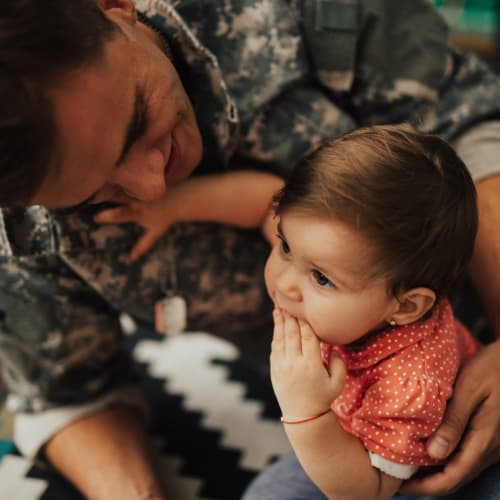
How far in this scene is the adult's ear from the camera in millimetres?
671

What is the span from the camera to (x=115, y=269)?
85cm

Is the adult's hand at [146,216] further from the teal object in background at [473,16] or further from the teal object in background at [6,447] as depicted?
the teal object in background at [473,16]

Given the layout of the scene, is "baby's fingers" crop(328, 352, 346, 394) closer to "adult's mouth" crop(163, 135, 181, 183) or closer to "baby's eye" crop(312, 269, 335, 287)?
"baby's eye" crop(312, 269, 335, 287)

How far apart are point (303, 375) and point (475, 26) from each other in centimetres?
176

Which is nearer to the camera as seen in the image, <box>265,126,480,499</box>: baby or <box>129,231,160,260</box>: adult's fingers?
<box>265,126,480,499</box>: baby

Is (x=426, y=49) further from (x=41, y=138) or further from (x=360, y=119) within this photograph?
(x=41, y=138)

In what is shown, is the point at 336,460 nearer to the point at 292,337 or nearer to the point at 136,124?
the point at 292,337

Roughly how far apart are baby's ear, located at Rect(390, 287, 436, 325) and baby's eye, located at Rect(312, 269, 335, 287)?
0.23 ft

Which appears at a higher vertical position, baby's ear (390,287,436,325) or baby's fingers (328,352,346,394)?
baby's ear (390,287,436,325)

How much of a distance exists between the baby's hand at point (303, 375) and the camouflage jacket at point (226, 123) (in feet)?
1.04

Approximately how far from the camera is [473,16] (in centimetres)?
201

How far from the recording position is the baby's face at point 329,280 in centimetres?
60

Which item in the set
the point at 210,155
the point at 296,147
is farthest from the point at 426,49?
the point at 210,155

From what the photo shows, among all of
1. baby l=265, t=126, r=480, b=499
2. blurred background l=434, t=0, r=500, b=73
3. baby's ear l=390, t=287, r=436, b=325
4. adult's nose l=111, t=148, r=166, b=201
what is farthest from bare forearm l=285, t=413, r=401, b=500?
blurred background l=434, t=0, r=500, b=73
